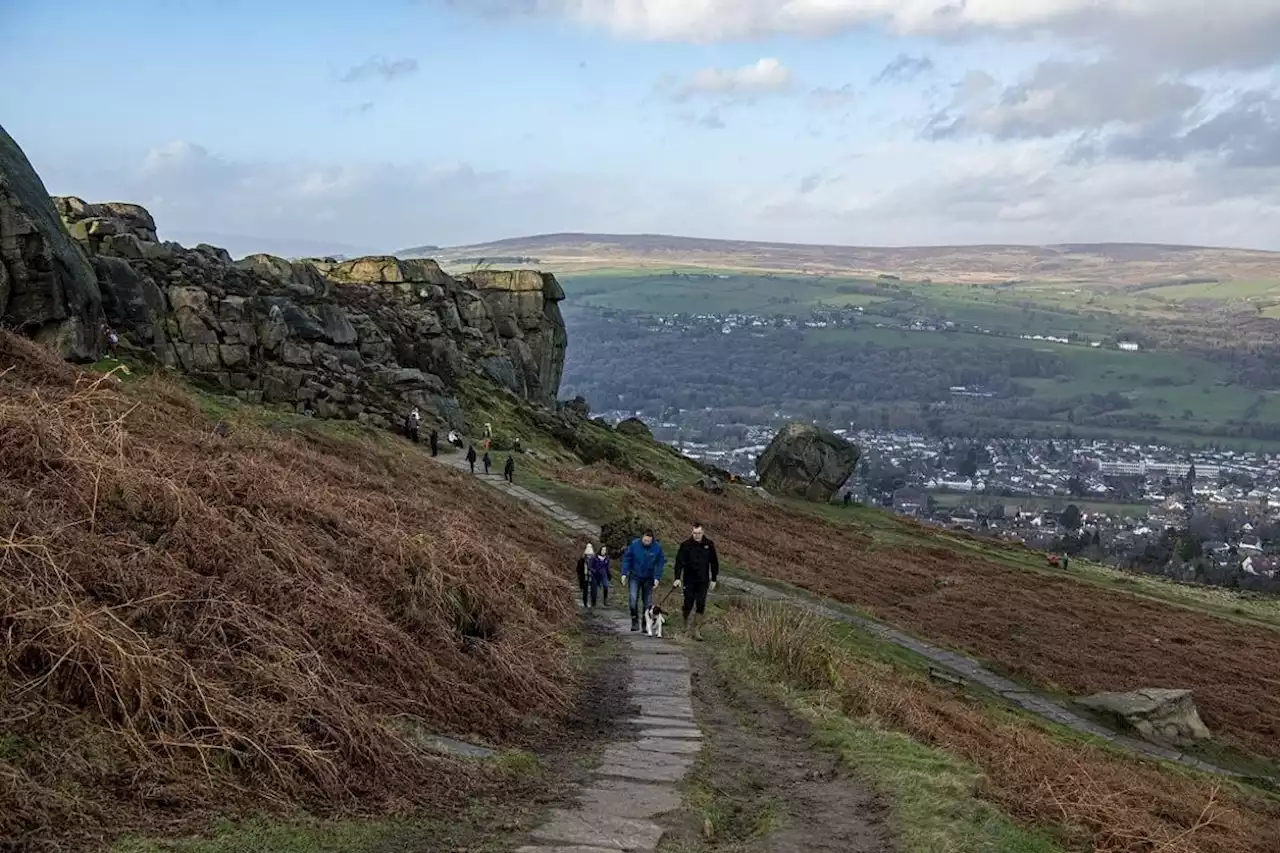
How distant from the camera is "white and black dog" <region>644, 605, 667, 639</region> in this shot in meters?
17.7

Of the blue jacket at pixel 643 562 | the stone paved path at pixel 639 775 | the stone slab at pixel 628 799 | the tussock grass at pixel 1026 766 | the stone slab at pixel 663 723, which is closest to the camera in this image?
the stone paved path at pixel 639 775

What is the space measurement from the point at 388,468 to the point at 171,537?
17.2 metres

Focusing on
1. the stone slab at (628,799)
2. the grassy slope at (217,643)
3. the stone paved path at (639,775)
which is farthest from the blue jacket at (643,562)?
the stone slab at (628,799)

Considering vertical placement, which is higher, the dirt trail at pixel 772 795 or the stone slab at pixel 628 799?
the stone slab at pixel 628 799

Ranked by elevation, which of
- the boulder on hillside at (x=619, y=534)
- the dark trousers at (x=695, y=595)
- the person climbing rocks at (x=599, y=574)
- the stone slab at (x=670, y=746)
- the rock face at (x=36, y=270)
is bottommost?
the boulder on hillside at (x=619, y=534)

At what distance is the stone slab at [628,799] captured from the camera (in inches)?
341

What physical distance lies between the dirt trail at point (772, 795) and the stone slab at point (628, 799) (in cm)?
22

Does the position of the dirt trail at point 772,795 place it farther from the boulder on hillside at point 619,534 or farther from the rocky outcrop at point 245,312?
the rocky outcrop at point 245,312

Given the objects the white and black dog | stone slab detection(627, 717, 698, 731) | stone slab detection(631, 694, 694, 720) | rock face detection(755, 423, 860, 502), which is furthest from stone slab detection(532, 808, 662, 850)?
rock face detection(755, 423, 860, 502)

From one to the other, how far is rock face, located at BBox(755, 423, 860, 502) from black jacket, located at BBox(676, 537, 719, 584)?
45.8m

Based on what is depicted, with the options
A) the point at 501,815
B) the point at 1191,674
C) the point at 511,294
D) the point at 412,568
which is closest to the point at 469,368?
the point at 511,294

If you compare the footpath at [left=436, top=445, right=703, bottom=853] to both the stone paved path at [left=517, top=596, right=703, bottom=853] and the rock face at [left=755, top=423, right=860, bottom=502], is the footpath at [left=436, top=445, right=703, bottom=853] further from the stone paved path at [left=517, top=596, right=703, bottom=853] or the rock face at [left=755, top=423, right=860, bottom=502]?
the rock face at [left=755, top=423, right=860, bottom=502]

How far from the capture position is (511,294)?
236ft

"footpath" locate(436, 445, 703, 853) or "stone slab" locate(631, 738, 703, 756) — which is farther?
"stone slab" locate(631, 738, 703, 756)
